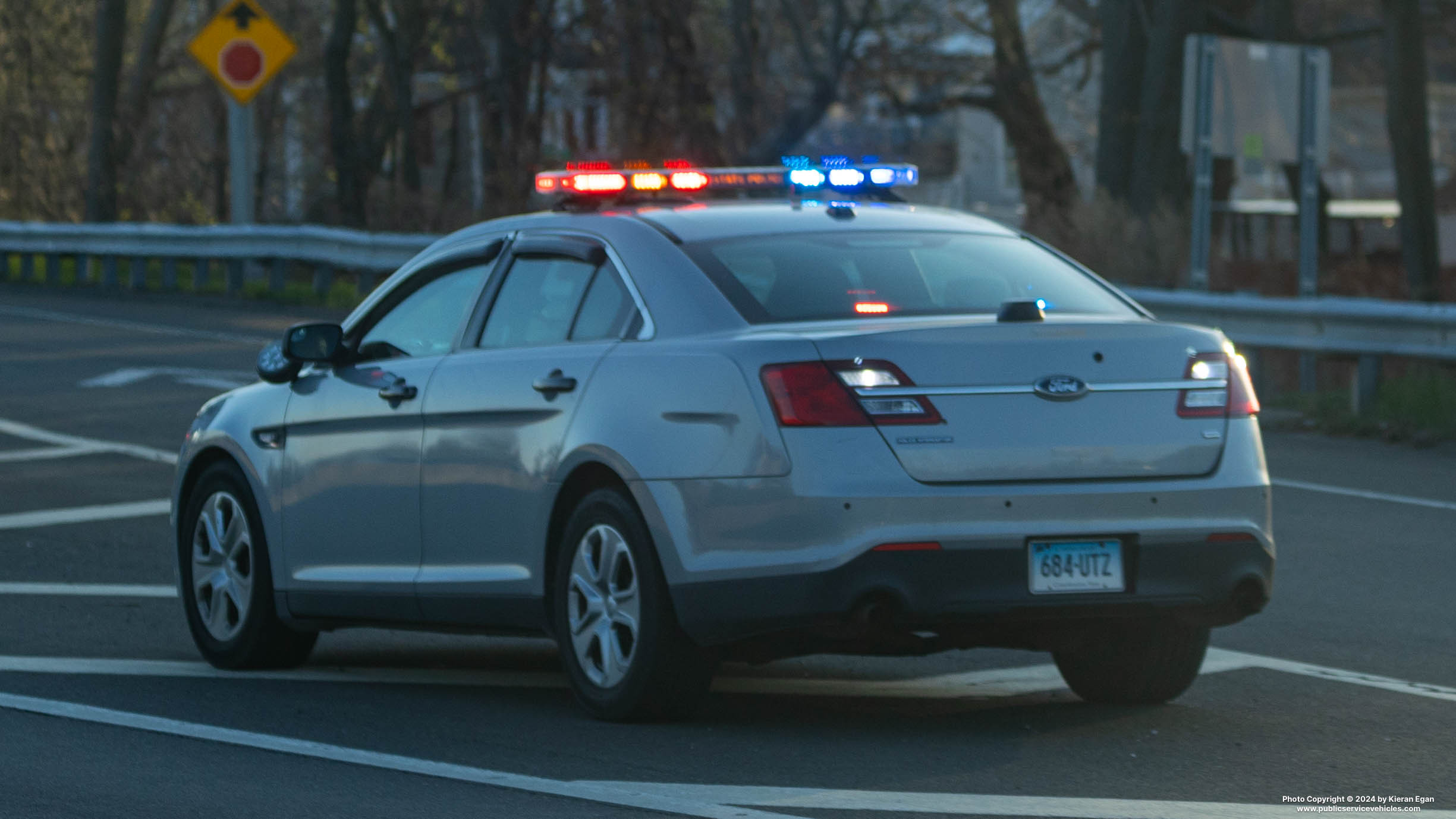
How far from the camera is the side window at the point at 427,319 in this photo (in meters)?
7.89

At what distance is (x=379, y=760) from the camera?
6461 mm

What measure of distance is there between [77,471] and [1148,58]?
15.8m

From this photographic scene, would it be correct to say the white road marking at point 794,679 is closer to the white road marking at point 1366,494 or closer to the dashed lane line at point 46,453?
the white road marking at point 1366,494

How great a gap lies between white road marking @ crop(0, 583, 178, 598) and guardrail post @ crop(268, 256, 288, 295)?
17.6 meters

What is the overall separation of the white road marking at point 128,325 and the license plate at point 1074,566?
16.1 m

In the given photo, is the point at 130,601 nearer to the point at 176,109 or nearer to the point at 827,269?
the point at 827,269

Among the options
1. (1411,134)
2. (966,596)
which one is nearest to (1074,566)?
(966,596)

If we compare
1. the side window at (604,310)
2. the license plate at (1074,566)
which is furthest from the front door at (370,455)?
the license plate at (1074,566)

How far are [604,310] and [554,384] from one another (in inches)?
12.1

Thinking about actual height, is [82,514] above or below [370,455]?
below

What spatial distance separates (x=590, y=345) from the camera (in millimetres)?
7152

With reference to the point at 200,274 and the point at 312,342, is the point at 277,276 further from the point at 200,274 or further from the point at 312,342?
the point at 312,342

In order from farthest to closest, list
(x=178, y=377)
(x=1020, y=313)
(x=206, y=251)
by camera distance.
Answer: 1. (x=206, y=251)
2. (x=178, y=377)
3. (x=1020, y=313)

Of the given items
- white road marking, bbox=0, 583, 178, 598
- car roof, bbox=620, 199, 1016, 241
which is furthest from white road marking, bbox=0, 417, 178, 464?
car roof, bbox=620, 199, 1016, 241
